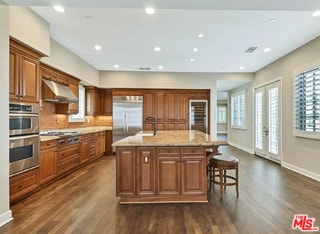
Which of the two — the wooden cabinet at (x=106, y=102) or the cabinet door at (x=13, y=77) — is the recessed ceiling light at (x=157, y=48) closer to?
the cabinet door at (x=13, y=77)

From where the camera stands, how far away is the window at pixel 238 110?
900 cm

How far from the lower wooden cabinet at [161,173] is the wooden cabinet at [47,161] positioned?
1.65 metres

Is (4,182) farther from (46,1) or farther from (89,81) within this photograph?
(89,81)

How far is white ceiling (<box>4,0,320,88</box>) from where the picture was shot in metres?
2.76

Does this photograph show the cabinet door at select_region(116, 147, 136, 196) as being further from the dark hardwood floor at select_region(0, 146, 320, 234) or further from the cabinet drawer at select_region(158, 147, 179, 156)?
the cabinet drawer at select_region(158, 147, 179, 156)

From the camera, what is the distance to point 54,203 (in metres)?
3.37

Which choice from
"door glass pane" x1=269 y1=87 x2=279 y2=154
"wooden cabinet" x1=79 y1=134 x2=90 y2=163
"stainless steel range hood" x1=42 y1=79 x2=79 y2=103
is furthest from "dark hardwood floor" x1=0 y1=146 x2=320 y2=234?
"door glass pane" x1=269 y1=87 x2=279 y2=154

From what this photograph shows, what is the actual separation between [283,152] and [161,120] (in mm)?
3954

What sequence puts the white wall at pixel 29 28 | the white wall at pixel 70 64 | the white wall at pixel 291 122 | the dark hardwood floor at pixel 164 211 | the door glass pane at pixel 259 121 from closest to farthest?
the dark hardwood floor at pixel 164 211
the white wall at pixel 29 28
the white wall at pixel 291 122
the white wall at pixel 70 64
the door glass pane at pixel 259 121

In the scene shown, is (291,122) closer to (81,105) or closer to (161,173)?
(161,173)

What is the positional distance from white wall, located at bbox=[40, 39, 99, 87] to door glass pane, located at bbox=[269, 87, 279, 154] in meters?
5.62

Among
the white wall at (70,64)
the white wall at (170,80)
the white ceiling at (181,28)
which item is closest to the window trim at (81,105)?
the white wall at (70,64)

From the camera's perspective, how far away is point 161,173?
3322mm

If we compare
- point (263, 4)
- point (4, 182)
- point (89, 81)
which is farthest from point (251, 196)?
point (89, 81)
